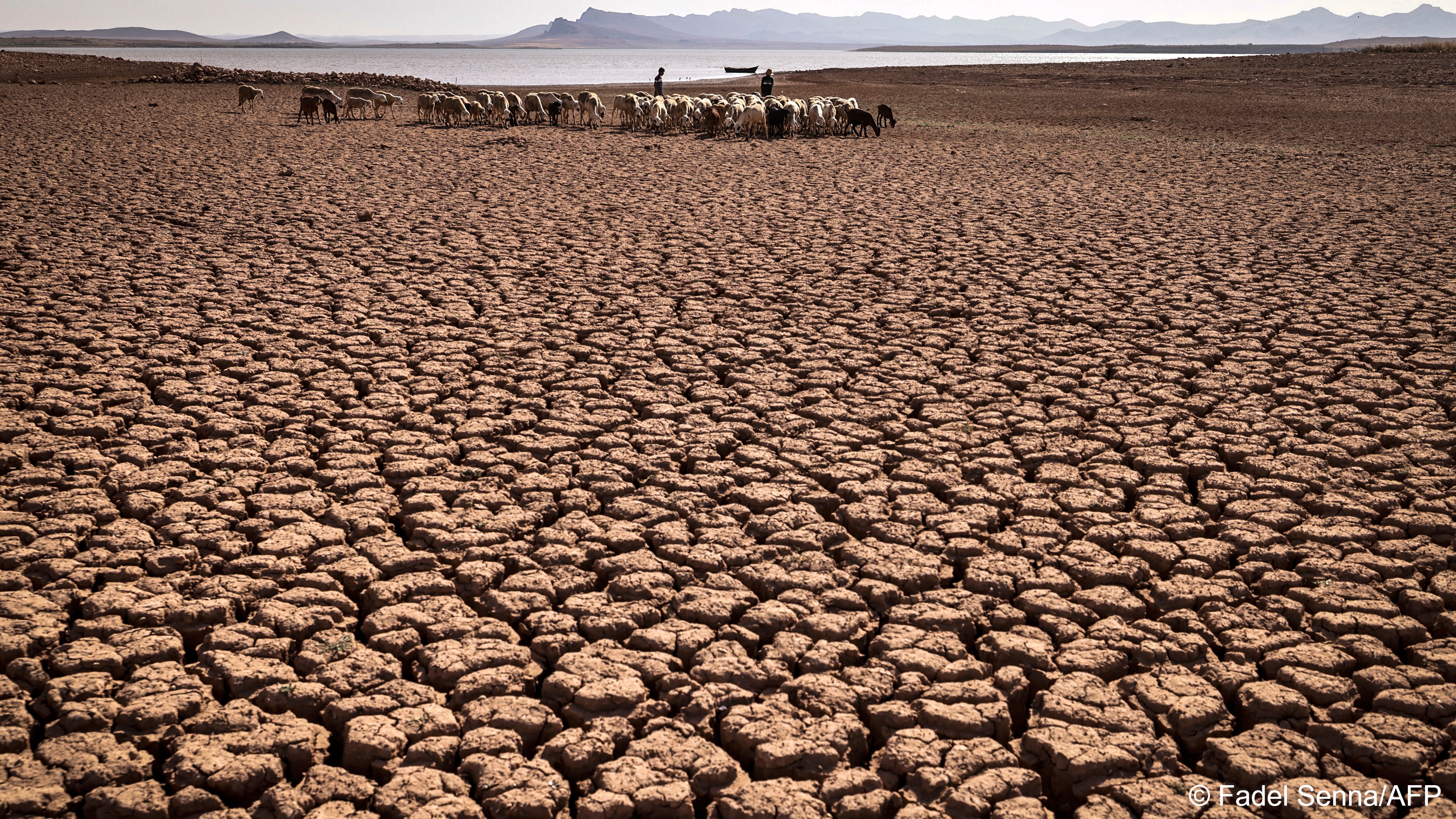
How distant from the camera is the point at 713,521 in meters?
4.52

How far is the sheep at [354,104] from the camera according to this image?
2255 cm

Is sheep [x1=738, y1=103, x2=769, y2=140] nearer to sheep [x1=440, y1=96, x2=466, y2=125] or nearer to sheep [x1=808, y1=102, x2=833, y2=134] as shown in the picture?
sheep [x1=808, y1=102, x2=833, y2=134]

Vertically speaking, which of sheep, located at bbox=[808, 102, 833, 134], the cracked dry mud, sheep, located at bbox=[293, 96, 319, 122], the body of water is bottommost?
the cracked dry mud

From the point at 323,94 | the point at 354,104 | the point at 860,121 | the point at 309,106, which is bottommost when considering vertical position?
the point at 309,106

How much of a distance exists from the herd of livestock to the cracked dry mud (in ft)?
37.6

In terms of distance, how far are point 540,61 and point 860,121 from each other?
89549 millimetres

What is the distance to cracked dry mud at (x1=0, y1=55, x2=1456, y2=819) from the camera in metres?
3.04

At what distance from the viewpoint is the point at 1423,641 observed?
3.67 meters

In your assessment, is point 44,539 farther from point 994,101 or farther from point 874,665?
point 994,101

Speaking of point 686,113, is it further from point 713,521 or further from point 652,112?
point 713,521

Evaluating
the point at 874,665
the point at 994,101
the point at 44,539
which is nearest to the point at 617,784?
the point at 874,665

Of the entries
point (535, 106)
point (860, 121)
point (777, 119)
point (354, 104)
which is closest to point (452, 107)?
point (535, 106)

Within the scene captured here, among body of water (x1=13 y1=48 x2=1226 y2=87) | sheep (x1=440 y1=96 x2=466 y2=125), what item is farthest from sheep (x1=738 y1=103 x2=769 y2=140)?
body of water (x1=13 y1=48 x2=1226 y2=87)

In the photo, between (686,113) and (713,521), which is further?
(686,113)
